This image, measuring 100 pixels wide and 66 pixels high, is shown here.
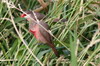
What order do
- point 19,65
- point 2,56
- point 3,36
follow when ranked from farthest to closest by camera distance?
point 3,36 → point 2,56 → point 19,65

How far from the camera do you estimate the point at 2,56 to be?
1.76 metres

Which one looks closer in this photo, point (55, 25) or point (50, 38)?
point (50, 38)

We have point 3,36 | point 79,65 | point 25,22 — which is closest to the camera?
point 79,65

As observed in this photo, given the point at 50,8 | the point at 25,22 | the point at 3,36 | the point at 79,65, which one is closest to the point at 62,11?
the point at 50,8

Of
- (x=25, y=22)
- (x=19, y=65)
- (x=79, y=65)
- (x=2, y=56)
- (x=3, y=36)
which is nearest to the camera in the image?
(x=79, y=65)

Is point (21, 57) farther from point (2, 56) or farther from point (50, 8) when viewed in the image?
point (50, 8)

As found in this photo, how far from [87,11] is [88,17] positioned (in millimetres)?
82

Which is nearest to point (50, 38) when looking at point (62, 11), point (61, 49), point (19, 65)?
point (61, 49)

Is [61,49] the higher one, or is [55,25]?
[55,25]

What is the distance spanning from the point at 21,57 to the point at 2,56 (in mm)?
145

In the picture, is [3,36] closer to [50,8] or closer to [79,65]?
[50,8]

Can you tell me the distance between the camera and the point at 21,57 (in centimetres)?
168

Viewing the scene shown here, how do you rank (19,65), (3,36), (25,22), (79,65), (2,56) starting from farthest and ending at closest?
(25,22) → (3,36) → (2,56) → (19,65) → (79,65)

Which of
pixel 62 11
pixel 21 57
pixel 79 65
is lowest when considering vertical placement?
pixel 79 65
